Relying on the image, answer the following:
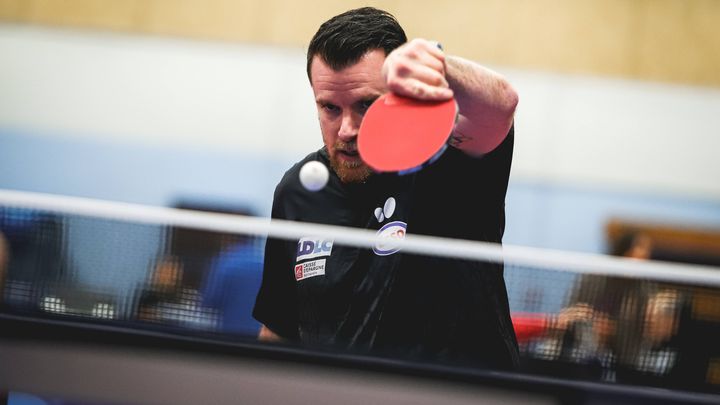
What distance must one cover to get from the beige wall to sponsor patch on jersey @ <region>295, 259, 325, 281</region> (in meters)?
3.00

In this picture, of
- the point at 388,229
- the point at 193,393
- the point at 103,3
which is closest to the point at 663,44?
the point at 103,3

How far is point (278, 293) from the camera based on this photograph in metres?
1.44

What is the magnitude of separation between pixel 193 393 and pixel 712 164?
3853 mm

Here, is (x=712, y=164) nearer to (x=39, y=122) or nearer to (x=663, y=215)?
(x=663, y=215)

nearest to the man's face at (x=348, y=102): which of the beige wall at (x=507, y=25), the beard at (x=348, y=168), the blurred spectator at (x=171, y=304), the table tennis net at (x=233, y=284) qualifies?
the beard at (x=348, y=168)

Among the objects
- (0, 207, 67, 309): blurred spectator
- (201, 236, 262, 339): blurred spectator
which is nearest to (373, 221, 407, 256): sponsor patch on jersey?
(201, 236, 262, 339): blurred spectator

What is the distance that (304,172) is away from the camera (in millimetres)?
1467

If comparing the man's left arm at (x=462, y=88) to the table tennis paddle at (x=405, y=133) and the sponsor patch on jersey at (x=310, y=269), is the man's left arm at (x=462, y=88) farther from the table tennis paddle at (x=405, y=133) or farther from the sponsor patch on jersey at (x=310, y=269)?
the sponsor patch on jersey at (x=310, y=269)

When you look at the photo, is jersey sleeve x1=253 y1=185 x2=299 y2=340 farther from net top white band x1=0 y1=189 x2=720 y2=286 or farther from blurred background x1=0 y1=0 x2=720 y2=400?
Answer: blurred background x1=0 y1=0 x2=720 y2=400

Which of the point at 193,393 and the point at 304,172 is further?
the point at 304,172

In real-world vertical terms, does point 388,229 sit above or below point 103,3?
below

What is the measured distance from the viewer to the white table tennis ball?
57.2 inches

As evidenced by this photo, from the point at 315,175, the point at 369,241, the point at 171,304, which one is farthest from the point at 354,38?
the point at 171,304

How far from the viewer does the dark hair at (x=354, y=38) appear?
1344mm
